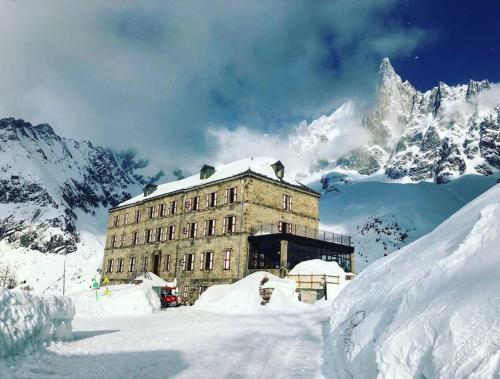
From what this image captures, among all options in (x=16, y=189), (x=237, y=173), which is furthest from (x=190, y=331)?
(x=16, y=189)

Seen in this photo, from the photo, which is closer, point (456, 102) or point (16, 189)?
point (16, 189)

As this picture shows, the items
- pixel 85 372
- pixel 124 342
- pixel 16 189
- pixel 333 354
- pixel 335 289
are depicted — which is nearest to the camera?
pixel 85 372

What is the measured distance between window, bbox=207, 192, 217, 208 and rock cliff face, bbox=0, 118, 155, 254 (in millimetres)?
90696

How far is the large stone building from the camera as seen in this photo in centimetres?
3503

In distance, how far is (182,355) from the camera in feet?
36.7

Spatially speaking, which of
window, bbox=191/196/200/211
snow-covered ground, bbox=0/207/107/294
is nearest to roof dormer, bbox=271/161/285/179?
window, bbox=191/196/200/211

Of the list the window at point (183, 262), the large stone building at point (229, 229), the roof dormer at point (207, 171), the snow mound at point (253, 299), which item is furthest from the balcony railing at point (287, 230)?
the roof dormer at point (207, 171)

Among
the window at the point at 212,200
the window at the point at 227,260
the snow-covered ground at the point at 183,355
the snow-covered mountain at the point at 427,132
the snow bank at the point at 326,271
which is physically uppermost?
the snow-covered mountain at the point at 427,132

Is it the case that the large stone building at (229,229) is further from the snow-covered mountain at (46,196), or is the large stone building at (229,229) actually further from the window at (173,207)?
the snow-covered mountain at (46,196)

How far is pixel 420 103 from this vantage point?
577ft

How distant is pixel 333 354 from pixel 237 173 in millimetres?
28820

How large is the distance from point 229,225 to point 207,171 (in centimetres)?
824

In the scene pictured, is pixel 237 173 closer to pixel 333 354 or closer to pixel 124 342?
pixel 124 342

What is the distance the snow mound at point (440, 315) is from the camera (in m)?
4.39
